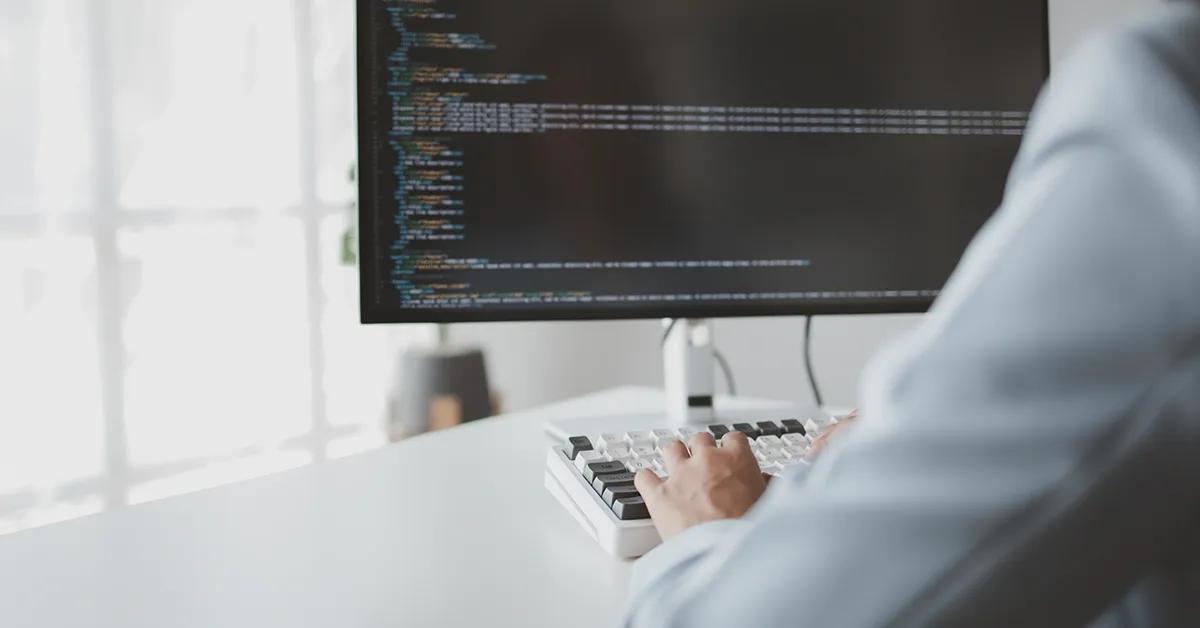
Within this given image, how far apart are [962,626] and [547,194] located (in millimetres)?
793

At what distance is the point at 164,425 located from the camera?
2.68m

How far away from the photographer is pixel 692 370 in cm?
122

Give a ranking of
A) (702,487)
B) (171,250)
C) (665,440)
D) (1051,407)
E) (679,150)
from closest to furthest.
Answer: (1051,407), (702,487), (665,440), (679,150), (171,250)

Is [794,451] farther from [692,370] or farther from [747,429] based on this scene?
[692,370]

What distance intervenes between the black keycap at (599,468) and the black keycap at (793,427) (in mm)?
Result: 208

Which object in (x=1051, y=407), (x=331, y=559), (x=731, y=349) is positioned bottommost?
(x=731, y=349)

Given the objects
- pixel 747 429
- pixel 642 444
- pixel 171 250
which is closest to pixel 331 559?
pixel 642 444

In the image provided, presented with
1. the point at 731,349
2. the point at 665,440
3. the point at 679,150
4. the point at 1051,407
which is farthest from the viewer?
the point at 731,349

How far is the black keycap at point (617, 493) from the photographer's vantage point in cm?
81

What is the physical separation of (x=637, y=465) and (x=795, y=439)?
172 mm

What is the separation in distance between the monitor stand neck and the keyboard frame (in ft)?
0.94

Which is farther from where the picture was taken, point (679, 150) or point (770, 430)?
point (679, 150)

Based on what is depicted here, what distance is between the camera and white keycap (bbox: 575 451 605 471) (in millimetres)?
890

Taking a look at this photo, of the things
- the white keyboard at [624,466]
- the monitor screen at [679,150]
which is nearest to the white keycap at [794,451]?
the white keyboard at [624,466]
